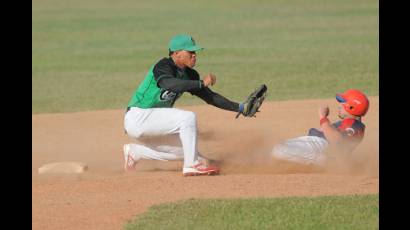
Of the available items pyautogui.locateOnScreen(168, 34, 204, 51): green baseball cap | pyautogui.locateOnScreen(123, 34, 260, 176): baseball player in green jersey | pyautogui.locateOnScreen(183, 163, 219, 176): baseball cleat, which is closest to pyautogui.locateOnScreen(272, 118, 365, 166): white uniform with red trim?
pyautogui.locateOnScreen(123, 34, 260, 176): baseball player in green jersey

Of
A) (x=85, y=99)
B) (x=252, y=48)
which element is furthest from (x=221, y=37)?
(x=85, y=99)

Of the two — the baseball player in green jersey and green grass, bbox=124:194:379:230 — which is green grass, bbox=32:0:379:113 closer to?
the baseball player in green jersey

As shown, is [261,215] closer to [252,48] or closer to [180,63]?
[180,63]

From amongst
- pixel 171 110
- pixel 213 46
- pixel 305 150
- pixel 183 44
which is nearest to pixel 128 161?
pixel 171 110

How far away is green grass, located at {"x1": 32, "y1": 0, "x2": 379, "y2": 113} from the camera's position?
17.6 meters

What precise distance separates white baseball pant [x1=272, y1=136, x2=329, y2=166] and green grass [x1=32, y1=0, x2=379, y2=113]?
5.51 meters

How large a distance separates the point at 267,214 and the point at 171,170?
101 inches

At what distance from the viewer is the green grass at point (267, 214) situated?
8.02 meters

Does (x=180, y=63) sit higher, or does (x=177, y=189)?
(x=180, y=63)

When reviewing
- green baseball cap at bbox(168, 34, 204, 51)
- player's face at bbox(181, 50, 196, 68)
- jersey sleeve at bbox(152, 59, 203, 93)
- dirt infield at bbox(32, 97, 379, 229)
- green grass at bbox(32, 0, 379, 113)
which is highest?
green baseball cap at bbox(168, 34, 204, 51)

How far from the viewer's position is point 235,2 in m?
37.3

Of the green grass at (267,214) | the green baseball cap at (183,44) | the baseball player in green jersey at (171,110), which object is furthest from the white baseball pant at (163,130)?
the green grass at (267,214)

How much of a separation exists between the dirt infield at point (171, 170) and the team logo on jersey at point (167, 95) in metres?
0.76
